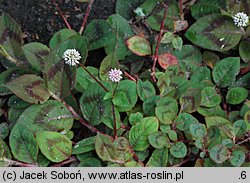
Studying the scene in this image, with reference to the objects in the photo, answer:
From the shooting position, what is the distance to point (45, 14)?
2.23m

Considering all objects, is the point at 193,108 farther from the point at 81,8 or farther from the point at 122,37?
the point at 81,8

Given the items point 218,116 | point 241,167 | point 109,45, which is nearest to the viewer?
point 241,167

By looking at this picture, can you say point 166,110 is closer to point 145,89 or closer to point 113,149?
point 145,89

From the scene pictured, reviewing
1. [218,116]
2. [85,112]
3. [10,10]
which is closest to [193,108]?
[218,116]

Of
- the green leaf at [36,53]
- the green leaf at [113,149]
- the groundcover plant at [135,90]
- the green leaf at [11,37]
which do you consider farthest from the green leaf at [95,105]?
the green leaf at [11,37]

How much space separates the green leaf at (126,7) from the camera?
2.23 metres

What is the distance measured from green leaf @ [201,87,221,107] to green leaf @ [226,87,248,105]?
6 centimetres

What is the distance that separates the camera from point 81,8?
225cm

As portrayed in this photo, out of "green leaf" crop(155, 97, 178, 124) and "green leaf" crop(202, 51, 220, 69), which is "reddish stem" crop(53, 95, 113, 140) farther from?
"green leaf" crop(202, 51, 220, 69)

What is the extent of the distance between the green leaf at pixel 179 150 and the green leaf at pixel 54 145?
1.18 ft

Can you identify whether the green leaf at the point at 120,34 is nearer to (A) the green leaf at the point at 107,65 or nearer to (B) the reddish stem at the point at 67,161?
(A) the green leaf at the point at 107,65

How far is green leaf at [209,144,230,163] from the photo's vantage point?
182 centimetres

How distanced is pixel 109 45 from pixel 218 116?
503 millimetres

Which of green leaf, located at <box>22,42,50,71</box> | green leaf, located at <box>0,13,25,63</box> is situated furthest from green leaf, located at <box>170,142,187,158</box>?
green leaf, located at <box>0,13,25,63</box>
